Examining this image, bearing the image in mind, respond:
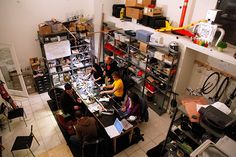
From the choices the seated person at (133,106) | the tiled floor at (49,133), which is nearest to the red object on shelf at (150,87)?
the tiled floor at (49,133)

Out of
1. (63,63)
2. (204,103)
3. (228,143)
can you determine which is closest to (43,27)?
(63,63)

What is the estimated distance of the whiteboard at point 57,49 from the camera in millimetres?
6034

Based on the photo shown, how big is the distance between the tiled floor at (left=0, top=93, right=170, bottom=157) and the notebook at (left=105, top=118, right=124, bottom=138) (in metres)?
0.78

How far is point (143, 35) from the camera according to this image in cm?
512

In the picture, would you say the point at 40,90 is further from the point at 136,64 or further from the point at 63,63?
the point at 136,64

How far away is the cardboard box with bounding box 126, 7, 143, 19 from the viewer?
538cm

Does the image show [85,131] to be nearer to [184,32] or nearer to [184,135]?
[184,135]

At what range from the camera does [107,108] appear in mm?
4465

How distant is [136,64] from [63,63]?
2.91 meters

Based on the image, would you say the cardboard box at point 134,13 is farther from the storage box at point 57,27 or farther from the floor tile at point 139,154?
the floor tile at point 139,154

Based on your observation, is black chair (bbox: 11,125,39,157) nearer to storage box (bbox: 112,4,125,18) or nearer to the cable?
the cable

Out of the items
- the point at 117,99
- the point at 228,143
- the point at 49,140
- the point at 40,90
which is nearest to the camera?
the point at 228,143

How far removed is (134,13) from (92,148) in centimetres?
427

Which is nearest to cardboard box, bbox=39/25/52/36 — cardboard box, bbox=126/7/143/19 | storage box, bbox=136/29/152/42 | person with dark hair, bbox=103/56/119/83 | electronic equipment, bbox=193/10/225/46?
person with dark hair, bbox=103/56/119/83
